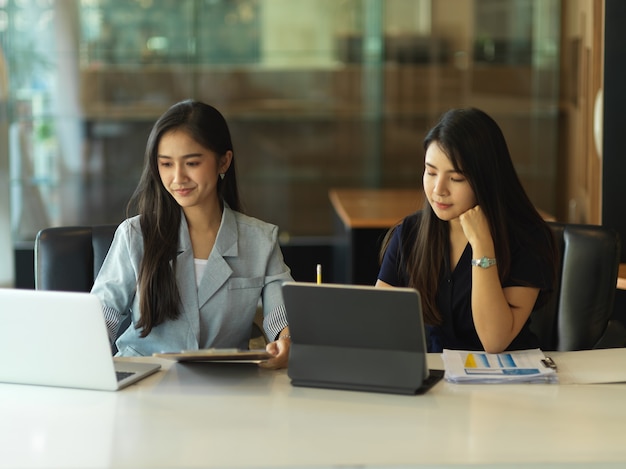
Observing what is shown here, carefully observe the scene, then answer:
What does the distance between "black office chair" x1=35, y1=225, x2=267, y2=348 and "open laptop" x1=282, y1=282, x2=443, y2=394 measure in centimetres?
66

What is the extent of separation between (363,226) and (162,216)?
1.84 m

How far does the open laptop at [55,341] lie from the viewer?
182 cm

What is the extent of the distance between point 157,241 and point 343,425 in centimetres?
86

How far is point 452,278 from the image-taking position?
7.93 feet

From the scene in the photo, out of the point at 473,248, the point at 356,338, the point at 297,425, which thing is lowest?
the point at 297,425

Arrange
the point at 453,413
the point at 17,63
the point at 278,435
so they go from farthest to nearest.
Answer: the point at 17,63
the point at 453,413
the point at 278,435

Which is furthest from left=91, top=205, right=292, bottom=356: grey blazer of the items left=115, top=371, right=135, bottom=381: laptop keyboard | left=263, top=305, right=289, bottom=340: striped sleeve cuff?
left=115, top=371, right=135, bottom=381: laptop keyboard

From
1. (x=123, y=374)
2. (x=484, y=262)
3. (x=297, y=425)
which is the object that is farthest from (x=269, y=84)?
(x=297, y=425)

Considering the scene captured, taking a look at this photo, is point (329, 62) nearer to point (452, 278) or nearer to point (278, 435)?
point (452, 278)

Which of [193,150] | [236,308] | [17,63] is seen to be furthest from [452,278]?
[17,63]

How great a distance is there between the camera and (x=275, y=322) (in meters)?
2.33

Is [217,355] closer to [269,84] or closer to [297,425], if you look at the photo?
[297,425]

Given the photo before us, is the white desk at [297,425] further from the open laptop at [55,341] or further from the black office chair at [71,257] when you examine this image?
the black office chair at [71,257]

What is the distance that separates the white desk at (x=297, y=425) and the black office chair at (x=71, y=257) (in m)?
0.67
